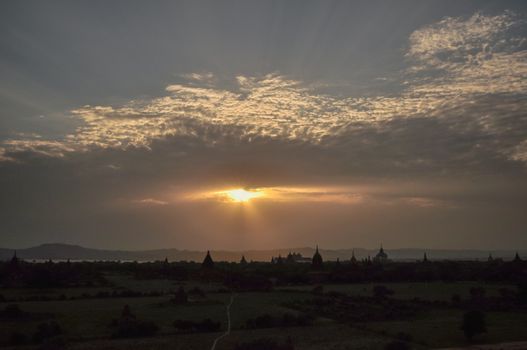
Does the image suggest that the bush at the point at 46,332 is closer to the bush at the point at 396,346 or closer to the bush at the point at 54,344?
the bush at the point at 54,344

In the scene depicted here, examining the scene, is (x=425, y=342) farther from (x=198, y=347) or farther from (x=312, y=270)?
(x=312, y=270)

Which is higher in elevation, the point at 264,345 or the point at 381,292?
the point at 381,292

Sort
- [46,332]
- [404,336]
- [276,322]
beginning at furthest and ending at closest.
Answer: [276,322], [404,336], [46,332]

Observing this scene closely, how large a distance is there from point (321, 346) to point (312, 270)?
5076cm

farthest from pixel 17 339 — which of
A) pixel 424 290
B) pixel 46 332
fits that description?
pixel 424 290

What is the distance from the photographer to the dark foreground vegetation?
26547 millimetres

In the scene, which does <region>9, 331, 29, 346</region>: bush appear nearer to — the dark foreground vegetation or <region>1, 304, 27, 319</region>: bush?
the dark foreground vegetation

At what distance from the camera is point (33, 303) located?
4050 centimetres

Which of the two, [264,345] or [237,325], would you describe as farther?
[237,325]

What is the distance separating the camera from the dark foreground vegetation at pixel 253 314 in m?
26.5

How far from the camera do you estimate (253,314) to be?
117ft

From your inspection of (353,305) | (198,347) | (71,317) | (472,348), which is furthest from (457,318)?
(71,317)

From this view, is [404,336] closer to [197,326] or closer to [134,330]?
[197,326]

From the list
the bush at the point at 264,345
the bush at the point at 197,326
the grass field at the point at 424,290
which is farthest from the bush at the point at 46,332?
the grass field at the point at 424,290
